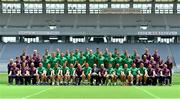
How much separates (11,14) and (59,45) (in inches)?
338

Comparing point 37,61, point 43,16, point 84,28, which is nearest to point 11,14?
point 43,16

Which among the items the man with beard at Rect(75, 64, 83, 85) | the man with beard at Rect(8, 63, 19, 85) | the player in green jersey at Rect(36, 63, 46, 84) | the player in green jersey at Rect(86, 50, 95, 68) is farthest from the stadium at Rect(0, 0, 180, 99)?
the man with beard at Rect(75, 64, 83, 85)

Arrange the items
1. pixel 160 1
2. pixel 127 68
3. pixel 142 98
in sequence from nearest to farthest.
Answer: pixel 142 98 < pixel 127 68 < pixel 160 1

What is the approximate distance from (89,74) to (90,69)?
0.34 metres

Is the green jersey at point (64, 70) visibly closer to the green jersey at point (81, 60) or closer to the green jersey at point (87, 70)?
the green jersey at point (87, 70)

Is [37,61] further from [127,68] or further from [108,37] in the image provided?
[108,37]

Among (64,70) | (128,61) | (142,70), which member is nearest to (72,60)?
(64,70)

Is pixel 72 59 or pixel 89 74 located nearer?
pixel 89 74

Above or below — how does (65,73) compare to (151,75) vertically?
above

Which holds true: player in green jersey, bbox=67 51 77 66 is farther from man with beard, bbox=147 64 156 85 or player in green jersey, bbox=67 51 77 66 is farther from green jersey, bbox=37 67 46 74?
man with beard, bbox=147 64 156 85

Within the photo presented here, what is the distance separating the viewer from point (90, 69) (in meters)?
27.6

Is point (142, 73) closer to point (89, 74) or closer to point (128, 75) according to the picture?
point (128, 75)

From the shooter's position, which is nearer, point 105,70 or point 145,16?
point 105,70

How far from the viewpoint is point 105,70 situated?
27703 mm
